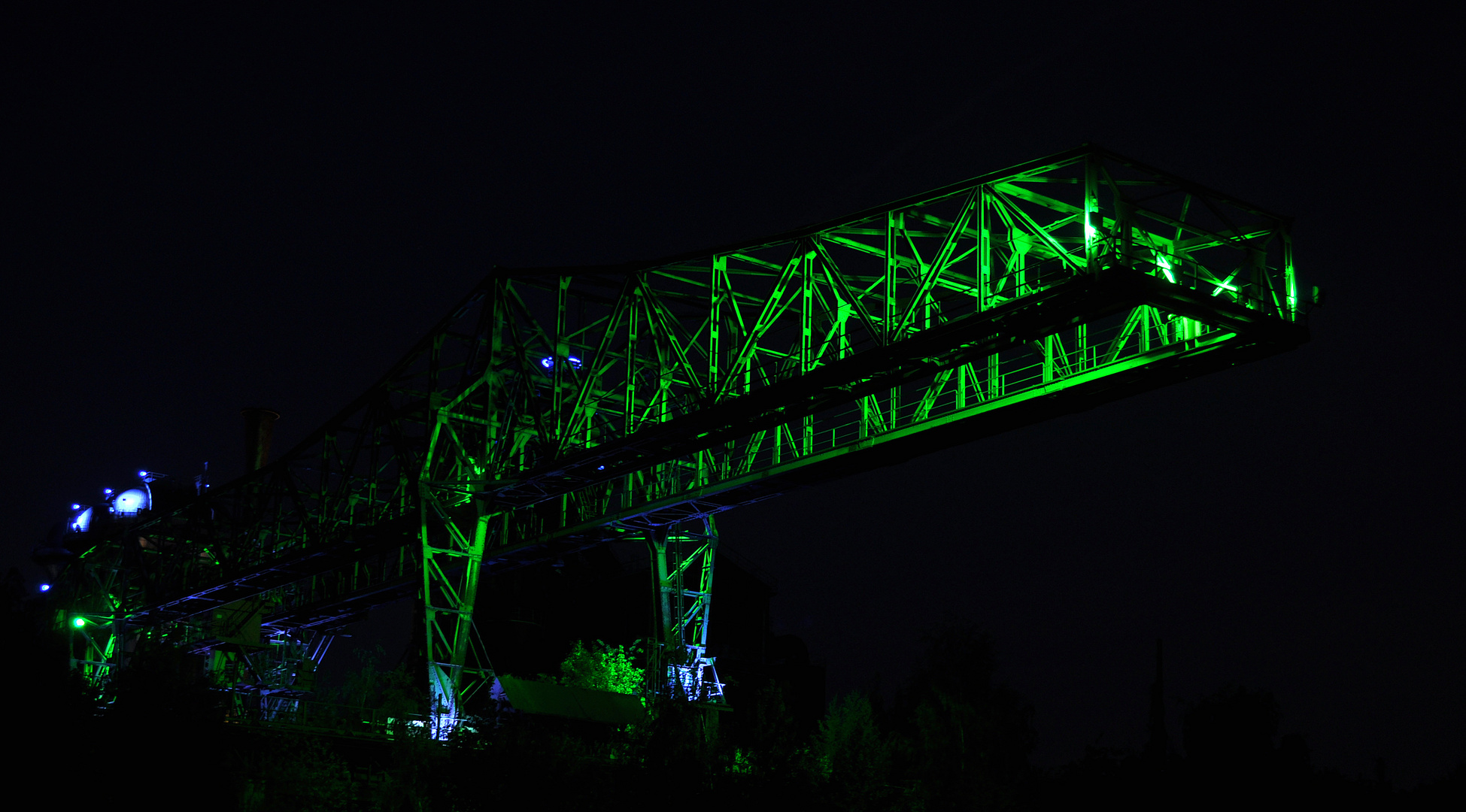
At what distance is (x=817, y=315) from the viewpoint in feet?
119

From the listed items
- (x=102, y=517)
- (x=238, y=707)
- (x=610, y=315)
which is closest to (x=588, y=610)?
(x=102, y=517)

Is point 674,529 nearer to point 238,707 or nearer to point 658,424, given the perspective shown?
point 658,424

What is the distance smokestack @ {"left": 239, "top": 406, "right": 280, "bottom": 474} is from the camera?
7606 cm

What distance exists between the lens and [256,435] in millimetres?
76312

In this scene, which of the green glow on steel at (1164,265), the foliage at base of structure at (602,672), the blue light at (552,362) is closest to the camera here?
the green glow on steel at (1164,265)

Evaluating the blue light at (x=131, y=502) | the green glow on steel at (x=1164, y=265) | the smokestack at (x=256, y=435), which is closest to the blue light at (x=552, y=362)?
the green glow on steel at (x=1164, y=265)

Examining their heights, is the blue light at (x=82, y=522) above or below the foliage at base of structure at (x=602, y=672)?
above

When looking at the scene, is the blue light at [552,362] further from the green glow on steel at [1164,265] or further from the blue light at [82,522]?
the blue light at [82,522]

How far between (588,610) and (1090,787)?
29.1m

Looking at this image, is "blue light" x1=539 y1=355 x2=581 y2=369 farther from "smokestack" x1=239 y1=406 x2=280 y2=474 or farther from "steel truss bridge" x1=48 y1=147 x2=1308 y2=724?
"smokestack" x1=239 y1=406 x2=280 y2=474

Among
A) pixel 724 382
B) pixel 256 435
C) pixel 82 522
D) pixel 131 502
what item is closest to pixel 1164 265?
pixel 724 382

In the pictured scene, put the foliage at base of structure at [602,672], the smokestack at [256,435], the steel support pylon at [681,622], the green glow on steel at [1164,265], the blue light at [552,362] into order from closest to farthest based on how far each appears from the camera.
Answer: the green glow on steel at [1164,265]
the steel support pylon at [681,622]
the blue light at [552,362]
the foliage at base of structure at [602,672]
the smokestack at [256,435]

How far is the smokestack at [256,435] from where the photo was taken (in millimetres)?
76062

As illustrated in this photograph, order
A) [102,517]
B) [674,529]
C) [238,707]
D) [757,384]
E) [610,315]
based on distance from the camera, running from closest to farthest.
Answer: [757,384], [610,315], [674,529], [238,707], [102,517]
